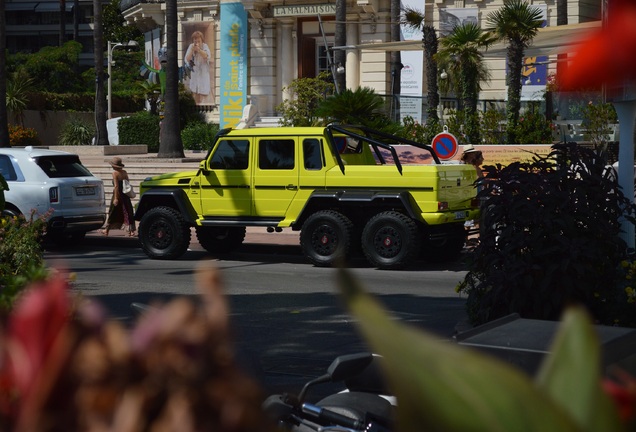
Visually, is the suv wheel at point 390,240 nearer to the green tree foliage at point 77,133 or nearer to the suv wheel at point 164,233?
the suv wheel at point 164,233

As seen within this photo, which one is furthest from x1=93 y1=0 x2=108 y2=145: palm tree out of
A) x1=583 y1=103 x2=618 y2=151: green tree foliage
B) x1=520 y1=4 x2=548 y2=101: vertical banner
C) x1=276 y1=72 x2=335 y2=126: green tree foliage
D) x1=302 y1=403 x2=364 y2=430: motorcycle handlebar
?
x1=302 y1=403 x2=364 y2=430: motorcycle handlebar

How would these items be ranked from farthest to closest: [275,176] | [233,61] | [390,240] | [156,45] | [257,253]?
[156,45]
[233,61]
[257,253]
[275,176]
[390,240]

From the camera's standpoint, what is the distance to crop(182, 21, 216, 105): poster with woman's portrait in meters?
39.1

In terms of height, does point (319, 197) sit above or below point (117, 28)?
below

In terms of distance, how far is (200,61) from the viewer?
39.0 m

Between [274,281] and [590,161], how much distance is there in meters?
6.04

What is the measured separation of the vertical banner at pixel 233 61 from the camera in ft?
122

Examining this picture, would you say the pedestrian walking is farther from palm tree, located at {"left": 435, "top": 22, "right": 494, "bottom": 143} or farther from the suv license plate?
palm tree, located at {"left": 435, "top": 22, "right": 494, "bottom": 143}

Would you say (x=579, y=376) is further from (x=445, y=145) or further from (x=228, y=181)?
(x=445, y=145)

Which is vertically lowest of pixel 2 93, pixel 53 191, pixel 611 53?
pixel 53 191

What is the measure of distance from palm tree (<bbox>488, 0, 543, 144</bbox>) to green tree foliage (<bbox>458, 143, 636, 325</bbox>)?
13.9m

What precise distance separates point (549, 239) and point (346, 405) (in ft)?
13.6

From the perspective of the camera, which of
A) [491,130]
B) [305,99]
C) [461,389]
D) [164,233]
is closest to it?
[461,389]

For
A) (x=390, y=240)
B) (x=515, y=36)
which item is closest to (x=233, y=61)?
(x=515, y=36)
